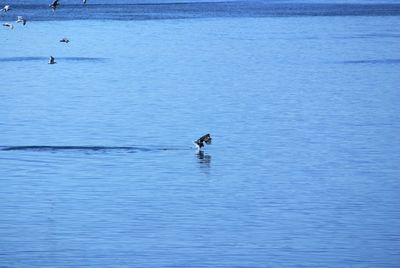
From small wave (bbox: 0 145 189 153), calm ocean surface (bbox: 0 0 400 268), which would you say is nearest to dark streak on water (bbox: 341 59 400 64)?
calm ocean surface (bbox: 0 0 400 268)

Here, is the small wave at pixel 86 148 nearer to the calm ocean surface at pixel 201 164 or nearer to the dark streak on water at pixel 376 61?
the calm ocean surface at pixel 201 164

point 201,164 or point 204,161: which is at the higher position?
point 204,161

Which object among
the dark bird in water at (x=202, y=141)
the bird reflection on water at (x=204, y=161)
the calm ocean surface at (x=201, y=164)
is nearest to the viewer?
the calm ocean surface at (x=201, y=164)

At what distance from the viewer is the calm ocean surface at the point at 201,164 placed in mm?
19938

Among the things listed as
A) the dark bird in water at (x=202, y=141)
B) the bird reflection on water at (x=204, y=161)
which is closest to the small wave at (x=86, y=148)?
the dark bird in water at (x=202, y=141)

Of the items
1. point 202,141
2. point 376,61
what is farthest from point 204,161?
point 376,61

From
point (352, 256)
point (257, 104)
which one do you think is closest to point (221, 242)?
point (352, 256)

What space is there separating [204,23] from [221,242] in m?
85.5

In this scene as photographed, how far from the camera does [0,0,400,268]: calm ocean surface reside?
19.9 m

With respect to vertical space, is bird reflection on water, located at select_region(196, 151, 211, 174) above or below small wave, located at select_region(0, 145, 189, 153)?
below

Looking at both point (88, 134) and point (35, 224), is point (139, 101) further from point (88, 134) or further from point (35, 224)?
point (35, 224)

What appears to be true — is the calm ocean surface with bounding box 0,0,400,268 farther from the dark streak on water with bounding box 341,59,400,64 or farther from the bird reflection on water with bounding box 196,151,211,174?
the dark streak on water with bounding box 341,59,400,64

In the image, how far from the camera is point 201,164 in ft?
90.6

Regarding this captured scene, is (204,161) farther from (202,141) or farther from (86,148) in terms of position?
(86,148)
